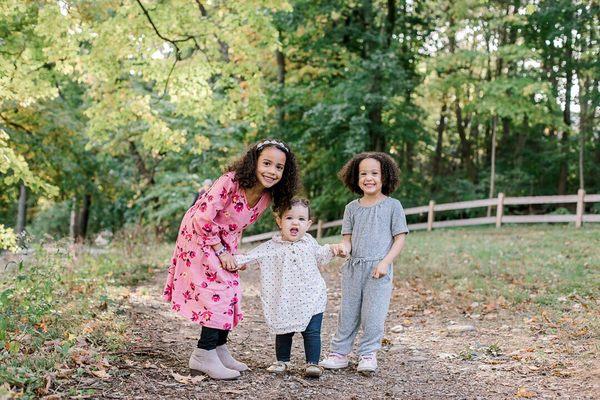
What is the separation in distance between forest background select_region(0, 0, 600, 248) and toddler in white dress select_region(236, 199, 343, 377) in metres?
6.66

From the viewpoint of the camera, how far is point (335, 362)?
4832 mm

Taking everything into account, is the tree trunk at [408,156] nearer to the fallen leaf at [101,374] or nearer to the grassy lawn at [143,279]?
the grassy lawn at [143,279]

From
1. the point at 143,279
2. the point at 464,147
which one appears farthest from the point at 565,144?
the point at 143,279

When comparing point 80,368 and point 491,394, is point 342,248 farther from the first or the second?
point 80,368

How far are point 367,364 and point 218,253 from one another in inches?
58.8

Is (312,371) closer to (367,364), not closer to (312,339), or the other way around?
(312,339)

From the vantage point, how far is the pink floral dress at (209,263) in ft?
13.7

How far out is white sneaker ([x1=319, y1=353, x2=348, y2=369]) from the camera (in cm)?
480

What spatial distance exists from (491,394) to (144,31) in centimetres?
834

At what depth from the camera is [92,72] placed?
10273mm

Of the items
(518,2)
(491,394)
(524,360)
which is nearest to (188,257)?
(491,394)

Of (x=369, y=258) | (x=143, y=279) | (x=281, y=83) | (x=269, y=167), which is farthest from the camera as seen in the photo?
(x=281, y=83)

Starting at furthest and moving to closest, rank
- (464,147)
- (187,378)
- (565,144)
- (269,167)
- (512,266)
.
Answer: (464,147), (565,144), (512,266), (269,167), (187,378)

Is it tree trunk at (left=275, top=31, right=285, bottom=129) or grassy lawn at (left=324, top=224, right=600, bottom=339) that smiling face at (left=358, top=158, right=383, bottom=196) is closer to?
grassy lawn at (left=324, top=224, right=600, bottom=339)
